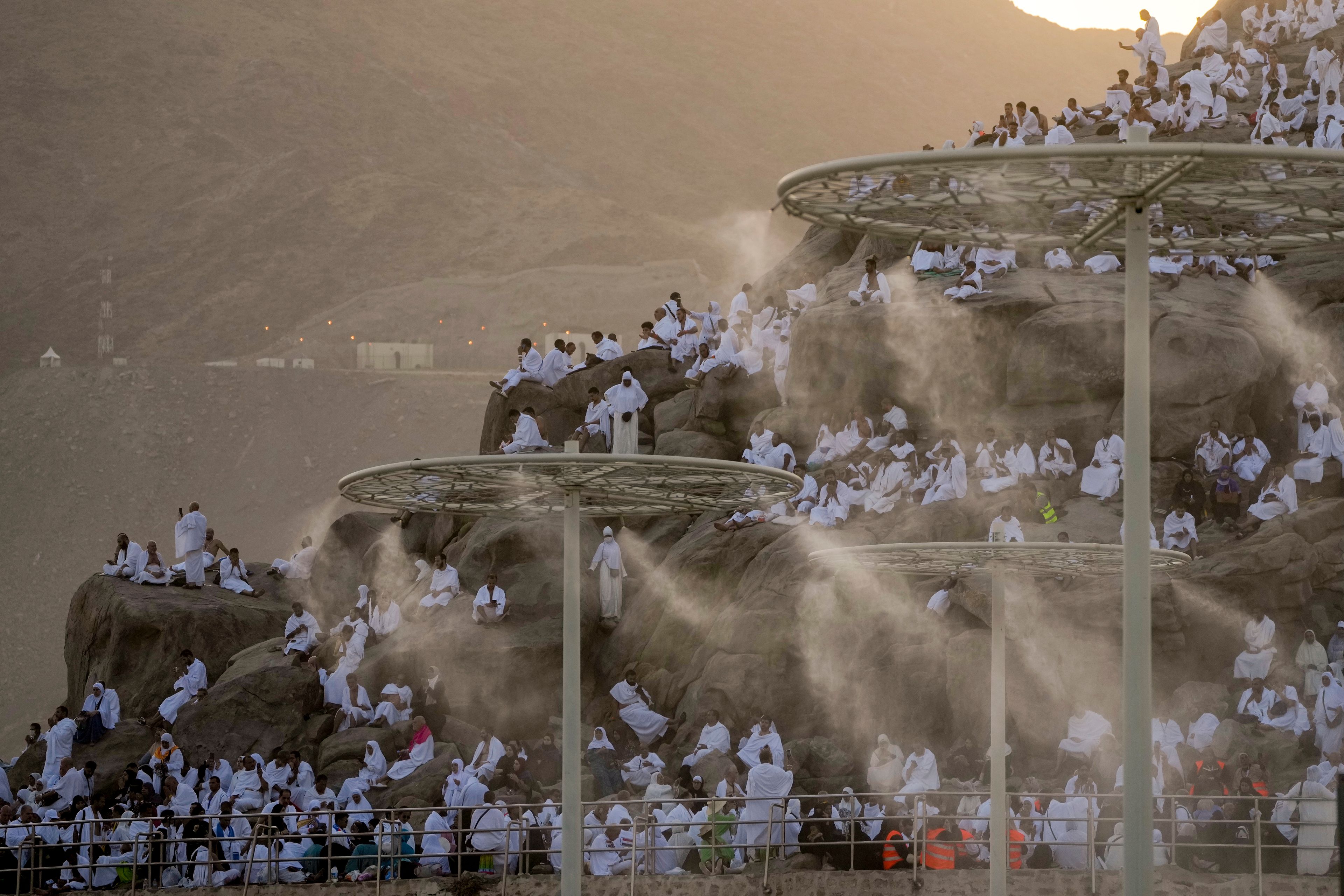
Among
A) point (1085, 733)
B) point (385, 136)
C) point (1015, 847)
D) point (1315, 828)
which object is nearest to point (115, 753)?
point (1015, 847)

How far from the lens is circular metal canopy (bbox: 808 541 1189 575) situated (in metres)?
15.8

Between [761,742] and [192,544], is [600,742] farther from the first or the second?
[192,544]

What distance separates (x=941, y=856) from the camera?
59.2 feet

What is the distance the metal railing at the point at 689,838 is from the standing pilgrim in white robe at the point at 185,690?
439 cm

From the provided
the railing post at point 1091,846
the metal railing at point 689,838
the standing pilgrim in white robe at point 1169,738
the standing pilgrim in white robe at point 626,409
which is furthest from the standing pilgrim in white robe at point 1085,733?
the standing pilgrim in white robe at point 626,409

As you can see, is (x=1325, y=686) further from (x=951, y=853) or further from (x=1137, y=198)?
(x=1137, y=198)

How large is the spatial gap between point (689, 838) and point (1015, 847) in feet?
11.7

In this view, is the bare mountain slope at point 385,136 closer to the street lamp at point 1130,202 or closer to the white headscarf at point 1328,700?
the white headscarf at point 1328,700

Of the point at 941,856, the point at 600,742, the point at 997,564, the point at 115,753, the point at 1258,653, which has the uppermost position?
the point at 997,564

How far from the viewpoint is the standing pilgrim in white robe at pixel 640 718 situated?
2203 centimetres

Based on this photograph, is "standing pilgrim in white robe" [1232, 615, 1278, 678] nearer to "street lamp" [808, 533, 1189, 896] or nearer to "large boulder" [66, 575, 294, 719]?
"street lamp" [808, 533, 1189, 896]

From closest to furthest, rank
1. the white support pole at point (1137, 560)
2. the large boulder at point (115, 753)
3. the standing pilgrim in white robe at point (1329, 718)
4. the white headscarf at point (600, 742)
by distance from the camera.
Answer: the white support pole at point (1137, 560), the standing pilgrim in white robe at point (1329, 718), the white headscarf at point (600, 742), the large boulder at point (115, 753)

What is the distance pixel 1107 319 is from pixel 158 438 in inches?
2287

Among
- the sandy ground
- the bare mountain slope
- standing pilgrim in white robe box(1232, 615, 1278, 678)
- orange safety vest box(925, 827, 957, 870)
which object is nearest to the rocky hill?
standing pilgrim in white robe box(1232, 615, 1278, 678)
